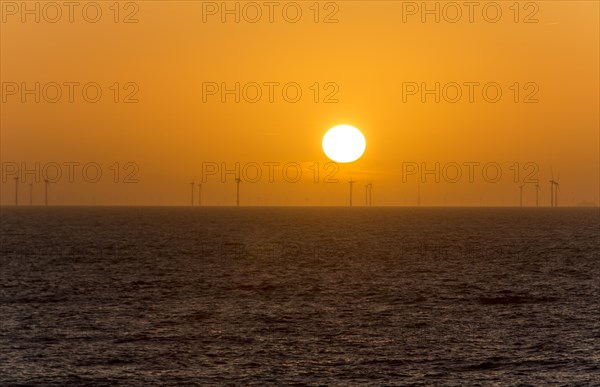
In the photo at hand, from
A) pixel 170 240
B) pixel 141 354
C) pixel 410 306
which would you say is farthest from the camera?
pixel 170 240

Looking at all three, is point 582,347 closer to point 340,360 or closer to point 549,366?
point 549,366

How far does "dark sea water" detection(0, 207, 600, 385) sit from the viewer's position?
168 ft

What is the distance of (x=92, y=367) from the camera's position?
170ft

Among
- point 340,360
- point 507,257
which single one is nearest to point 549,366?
point 340,360

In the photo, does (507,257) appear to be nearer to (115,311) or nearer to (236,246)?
(236,246)

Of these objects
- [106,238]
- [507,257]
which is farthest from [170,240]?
[507,257]

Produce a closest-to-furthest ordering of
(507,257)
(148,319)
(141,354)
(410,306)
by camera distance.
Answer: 1. (141,354)
2. (148,319)
3. (410,306)
4. (507,257)

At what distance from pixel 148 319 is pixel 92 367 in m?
18.9

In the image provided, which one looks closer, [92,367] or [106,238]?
[92,367]

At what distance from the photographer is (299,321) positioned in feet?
228

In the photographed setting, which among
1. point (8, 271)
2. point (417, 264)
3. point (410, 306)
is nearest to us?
point (410, 306)

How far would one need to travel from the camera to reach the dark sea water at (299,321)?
168 ft

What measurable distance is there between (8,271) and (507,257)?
249 ft

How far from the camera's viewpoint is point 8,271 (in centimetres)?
11125
